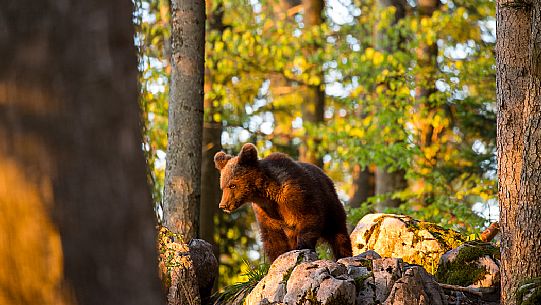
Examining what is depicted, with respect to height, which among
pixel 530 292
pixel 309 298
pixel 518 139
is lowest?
pixel 309 298

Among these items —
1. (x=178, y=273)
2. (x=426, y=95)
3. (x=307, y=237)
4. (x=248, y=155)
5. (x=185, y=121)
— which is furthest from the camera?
(x=426, y=95)

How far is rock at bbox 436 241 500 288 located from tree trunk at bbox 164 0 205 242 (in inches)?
105

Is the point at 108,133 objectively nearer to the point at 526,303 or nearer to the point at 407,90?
the point at 526,303

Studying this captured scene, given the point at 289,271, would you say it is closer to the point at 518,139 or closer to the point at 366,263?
the point at 366,263

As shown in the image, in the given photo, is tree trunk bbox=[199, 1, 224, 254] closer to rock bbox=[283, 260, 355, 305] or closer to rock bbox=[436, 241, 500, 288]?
rock bbox=[436, 241, 500, 288]

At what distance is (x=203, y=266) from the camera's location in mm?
8312

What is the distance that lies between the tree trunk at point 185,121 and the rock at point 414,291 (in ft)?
9.10

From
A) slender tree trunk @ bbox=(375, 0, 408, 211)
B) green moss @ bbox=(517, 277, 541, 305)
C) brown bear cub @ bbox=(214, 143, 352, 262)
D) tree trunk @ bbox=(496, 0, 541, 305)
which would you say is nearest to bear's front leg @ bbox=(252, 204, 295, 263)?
brown bear cub @ bbox=(214, 143, 352, 262)

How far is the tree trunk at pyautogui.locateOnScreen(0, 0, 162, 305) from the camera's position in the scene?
2.84 meters

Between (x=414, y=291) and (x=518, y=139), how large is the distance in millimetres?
1538

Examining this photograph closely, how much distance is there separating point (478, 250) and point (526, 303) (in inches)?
70.8

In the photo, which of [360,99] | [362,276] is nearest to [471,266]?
[362,276]

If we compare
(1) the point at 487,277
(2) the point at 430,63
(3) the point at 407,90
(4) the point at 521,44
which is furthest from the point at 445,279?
Answer: (2) the point at 430,63

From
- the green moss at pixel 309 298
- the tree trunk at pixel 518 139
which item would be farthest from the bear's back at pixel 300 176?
the tree trunk at pixel 518 139
